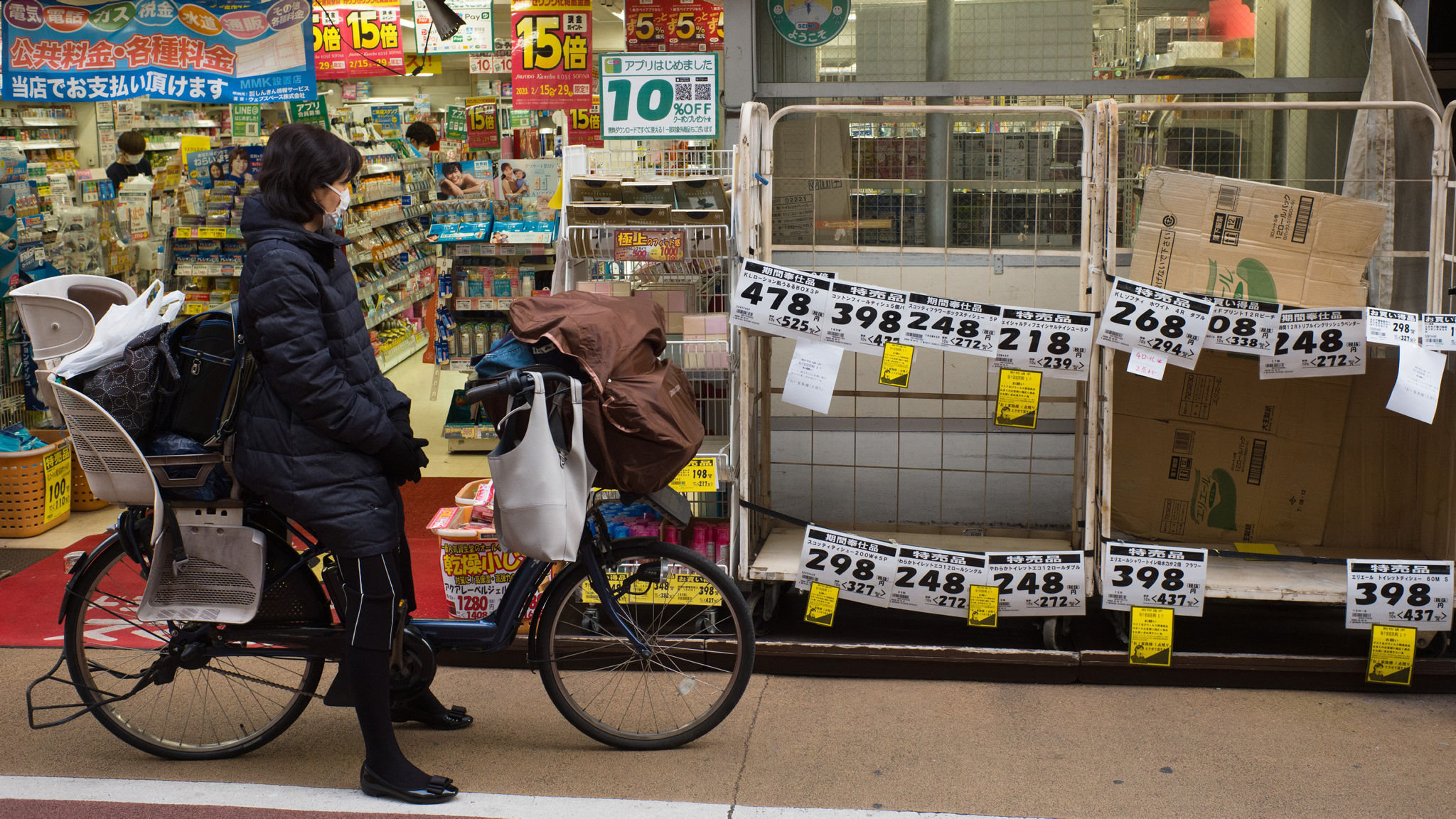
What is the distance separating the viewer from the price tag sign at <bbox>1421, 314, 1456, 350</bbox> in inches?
144

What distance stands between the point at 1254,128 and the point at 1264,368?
1932 mm

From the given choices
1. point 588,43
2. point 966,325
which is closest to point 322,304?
point 966,325

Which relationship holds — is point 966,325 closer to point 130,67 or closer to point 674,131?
point 674,131

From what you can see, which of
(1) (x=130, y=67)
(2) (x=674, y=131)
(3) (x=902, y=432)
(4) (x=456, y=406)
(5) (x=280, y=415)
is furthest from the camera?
(4) (x=456, y=406)

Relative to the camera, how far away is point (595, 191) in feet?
13.7

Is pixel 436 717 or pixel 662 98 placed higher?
pixel 662 98

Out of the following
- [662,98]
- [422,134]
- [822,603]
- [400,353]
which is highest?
[422,134]

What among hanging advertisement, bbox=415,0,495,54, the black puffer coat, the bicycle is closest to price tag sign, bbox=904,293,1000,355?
the bicycle

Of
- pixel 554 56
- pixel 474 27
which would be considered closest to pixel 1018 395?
pixel 554 56

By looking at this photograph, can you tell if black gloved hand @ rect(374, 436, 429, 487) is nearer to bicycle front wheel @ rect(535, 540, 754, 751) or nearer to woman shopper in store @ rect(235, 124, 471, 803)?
woman shopper in store @ rect(235, 124, 471, 803)

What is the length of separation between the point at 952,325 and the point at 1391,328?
133cm

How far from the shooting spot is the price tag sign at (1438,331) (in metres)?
3.65

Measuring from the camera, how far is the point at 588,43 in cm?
788

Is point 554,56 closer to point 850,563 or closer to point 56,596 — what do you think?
point 56,596
